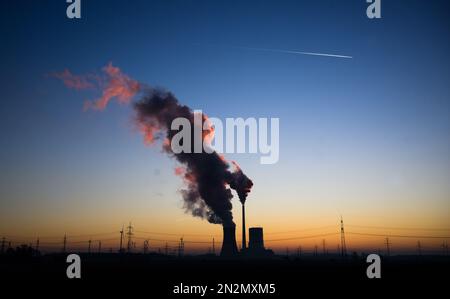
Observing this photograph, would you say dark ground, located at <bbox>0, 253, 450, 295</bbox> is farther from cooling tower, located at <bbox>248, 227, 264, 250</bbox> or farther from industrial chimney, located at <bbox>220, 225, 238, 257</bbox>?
cooling tower, located at <bbox>248, 227, 264, 250</bbox>

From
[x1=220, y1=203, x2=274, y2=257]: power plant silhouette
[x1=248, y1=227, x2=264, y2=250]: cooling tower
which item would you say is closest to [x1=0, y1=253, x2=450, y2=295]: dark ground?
[x1=220, y1=203, x2=274, y2=257]: power plant silhouette

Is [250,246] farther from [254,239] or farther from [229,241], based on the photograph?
[229,241]

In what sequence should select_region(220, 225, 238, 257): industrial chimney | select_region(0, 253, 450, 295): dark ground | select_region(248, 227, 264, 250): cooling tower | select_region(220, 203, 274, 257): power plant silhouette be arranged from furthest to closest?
select_region(248, 227, 264, 250): cooling tower, select_region(220, 203, 274, 257): power plant silhouette, select_region(220, 225, 238, 257): industrial chimney, select_region(0, 253, 450, 295): dark ground

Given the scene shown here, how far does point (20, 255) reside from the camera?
8956 cm

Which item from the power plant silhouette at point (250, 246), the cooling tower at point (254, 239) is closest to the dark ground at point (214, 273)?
the power plant silhouette at point (250, 246)

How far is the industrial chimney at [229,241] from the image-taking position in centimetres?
8188

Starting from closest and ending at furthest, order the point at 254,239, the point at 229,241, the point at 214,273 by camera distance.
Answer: the point at 214,273 < the point at 229,241 < the point at 254,239

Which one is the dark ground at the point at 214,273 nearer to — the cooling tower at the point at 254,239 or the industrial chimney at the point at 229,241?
the industrial chimney at the point at 229,241

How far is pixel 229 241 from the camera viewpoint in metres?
83.5

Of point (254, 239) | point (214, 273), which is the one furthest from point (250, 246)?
point (214, 273)

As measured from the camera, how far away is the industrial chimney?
81.9m
